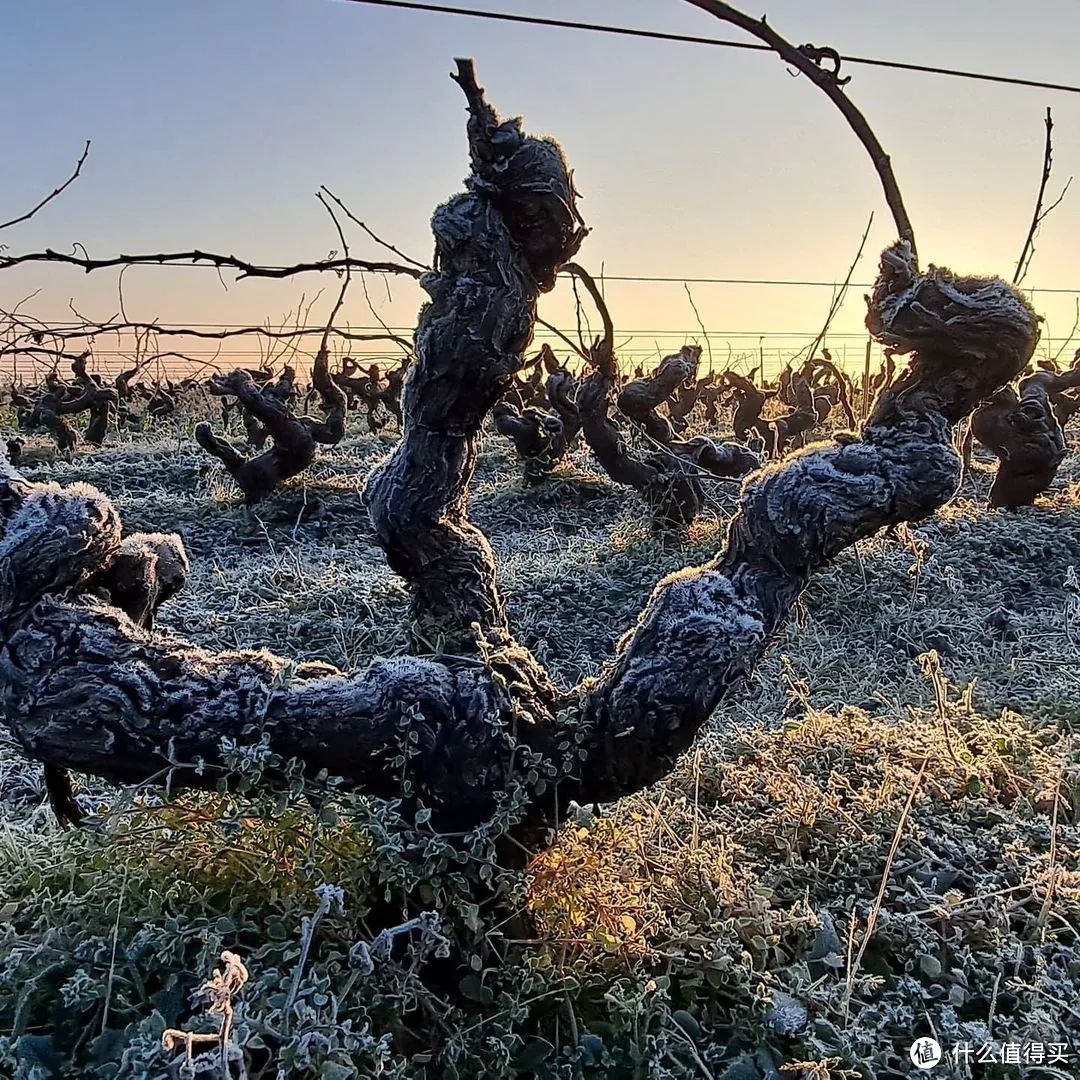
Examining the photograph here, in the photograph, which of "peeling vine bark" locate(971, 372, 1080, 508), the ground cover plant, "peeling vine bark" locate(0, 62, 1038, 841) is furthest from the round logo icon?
"peeling vine bark" locate(971, 372, 1080, 508)

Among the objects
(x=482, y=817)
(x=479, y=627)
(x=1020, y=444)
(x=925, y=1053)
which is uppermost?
(x=1020, y=444)

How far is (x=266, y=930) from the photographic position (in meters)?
1.88

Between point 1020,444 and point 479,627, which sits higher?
point 1020,444

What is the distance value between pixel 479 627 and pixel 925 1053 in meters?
1.22

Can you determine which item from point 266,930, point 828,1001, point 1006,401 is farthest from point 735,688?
point 1006,401

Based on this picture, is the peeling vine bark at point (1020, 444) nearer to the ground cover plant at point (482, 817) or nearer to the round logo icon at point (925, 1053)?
the ground cover plant at point (482, 817)

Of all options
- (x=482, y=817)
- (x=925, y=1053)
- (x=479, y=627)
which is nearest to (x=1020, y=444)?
(x=925, y=1053)

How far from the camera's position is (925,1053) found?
1.89 metres

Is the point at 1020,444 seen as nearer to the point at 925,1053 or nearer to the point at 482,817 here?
the point at 925,1053

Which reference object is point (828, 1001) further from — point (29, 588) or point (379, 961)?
point (29, 588)

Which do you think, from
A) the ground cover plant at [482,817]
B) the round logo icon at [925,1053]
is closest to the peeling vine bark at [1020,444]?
the ground cover plant at [482,817]

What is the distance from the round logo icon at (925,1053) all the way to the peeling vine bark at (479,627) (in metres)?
0.73

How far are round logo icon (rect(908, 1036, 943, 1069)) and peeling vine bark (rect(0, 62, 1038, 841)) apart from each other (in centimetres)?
73

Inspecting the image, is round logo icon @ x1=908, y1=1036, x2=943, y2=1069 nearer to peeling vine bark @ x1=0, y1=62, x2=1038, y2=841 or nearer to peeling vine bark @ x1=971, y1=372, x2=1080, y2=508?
peeling vine bark @ x1=0, y1=62, x2=1038, y2=841
